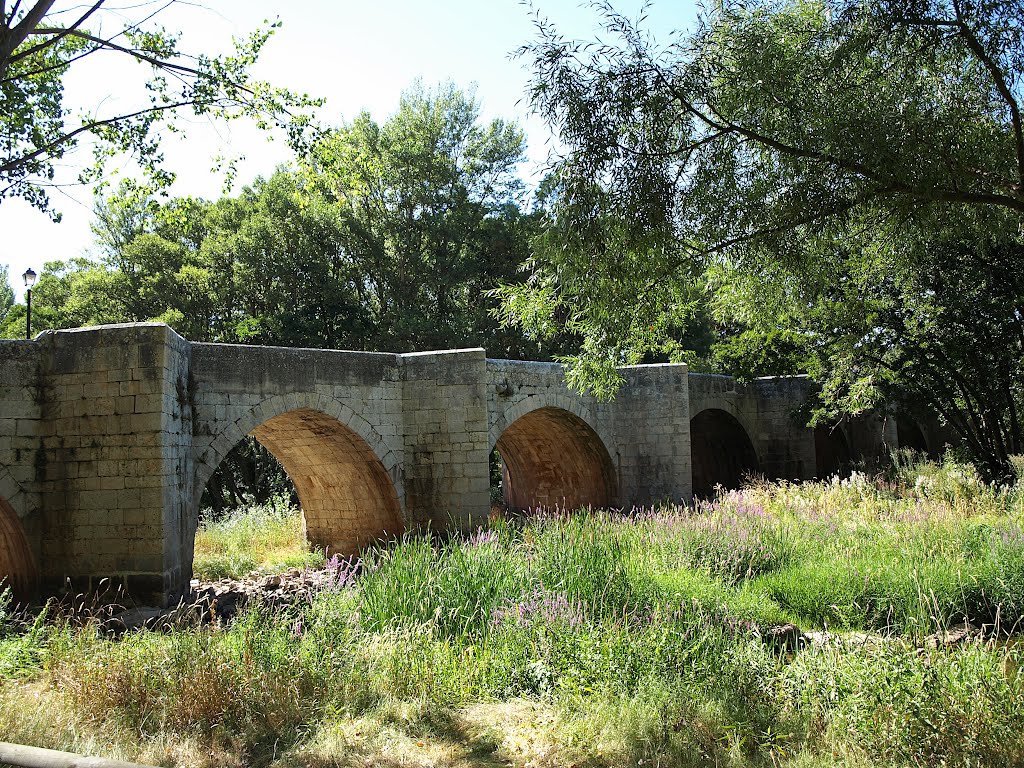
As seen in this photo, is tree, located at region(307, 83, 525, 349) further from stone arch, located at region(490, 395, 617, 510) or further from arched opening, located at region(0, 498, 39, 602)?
arched opening, located at region(0, 498, 39, 602)

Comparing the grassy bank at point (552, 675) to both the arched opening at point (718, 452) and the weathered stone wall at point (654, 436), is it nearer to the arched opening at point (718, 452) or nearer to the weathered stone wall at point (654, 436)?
the weathered stone wall at point (654, 436)

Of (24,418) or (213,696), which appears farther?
(24,418)

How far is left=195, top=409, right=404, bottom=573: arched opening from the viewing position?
1150 cm

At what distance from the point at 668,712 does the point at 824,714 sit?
81 centimetres

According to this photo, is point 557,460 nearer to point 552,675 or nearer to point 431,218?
point 431,218

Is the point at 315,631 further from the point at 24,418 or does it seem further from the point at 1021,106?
the point at 1021,106

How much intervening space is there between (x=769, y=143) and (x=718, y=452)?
1566 cm

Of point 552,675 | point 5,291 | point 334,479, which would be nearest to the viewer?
point 552,675

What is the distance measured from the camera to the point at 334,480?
12.5 m

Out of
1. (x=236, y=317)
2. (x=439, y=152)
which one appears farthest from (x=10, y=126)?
(x=439, y=152)

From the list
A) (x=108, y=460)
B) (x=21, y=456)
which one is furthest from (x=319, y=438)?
(x=21, y=456)

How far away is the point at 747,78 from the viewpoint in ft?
18.5

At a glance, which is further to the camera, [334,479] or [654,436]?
[654,436]

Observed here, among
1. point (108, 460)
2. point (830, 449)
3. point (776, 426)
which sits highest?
point (108, 460)
